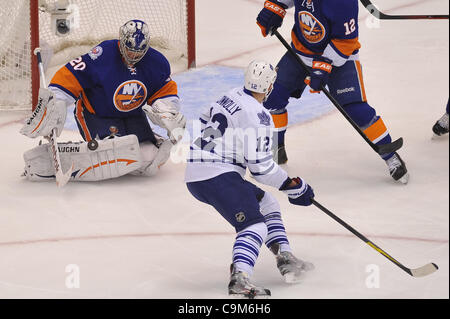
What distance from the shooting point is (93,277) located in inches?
166

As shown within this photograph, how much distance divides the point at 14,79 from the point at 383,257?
112 inches

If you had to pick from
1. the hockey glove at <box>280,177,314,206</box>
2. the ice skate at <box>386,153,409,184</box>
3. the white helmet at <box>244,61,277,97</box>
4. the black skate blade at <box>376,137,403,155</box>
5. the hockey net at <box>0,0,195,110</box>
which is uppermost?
the white helmet at <box>244,61,277,97</box>

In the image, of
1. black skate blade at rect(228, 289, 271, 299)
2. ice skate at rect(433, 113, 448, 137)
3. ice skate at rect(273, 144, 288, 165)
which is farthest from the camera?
ice skate at rect(433, 113, 448, 137)

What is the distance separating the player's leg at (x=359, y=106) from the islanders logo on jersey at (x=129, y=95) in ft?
2.83

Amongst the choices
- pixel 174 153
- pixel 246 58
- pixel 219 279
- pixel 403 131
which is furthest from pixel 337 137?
pixel 219 279

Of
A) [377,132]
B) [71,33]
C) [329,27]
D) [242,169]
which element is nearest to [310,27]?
[329,27]

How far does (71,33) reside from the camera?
6852mm

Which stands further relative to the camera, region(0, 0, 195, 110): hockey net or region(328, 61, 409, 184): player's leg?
region(0, 0, 195, 110): hockey net

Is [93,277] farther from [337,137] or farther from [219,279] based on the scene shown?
[337,137]

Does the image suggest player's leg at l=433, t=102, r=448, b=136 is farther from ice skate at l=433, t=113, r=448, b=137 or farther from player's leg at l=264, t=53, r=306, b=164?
player's leg at l=264, t=53, r=306, b=164

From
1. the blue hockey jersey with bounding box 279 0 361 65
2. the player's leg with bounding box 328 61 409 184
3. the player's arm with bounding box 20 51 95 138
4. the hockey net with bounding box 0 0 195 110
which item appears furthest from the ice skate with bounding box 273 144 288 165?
the hockey net with bounding box 0 0 195 110

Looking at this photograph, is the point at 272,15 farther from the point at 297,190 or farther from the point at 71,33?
the point at 71,33

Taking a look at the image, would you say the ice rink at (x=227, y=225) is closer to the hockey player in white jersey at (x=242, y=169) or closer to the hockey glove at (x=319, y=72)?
the hockey player in white jersey at (x=242, y=169)

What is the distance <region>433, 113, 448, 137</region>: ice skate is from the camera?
5.70 metres
